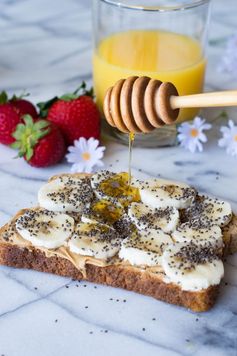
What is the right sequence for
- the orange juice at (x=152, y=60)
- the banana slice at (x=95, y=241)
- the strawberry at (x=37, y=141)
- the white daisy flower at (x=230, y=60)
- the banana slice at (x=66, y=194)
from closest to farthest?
the banana slice at (x=95, y=241) < the banana slice at (x=66, y=194) < the strawberry at (x=37, y=141) < the orange juice at (x=152, y=60) < the white daisy flower at (x=230, y=60)

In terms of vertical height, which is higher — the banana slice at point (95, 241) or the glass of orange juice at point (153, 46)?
the glass of orange juice at point (153, 46)

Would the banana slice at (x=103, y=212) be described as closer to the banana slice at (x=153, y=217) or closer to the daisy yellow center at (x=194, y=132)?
the banana slice at (x=153, y=217)

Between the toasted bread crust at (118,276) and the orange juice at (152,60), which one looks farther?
the orange juice at (152,60)

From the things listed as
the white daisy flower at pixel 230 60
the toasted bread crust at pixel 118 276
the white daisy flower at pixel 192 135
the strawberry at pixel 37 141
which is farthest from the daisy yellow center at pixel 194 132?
the toasted bread crust at pixel 118 276

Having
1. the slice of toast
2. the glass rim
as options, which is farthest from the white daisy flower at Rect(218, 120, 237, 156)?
the slice of toast

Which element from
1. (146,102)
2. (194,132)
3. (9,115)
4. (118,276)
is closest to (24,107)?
(9,115)

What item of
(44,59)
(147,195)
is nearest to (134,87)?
(147,195)

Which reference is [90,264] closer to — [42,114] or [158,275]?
[158,275]

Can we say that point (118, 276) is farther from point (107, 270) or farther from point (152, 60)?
point (152, 60)
